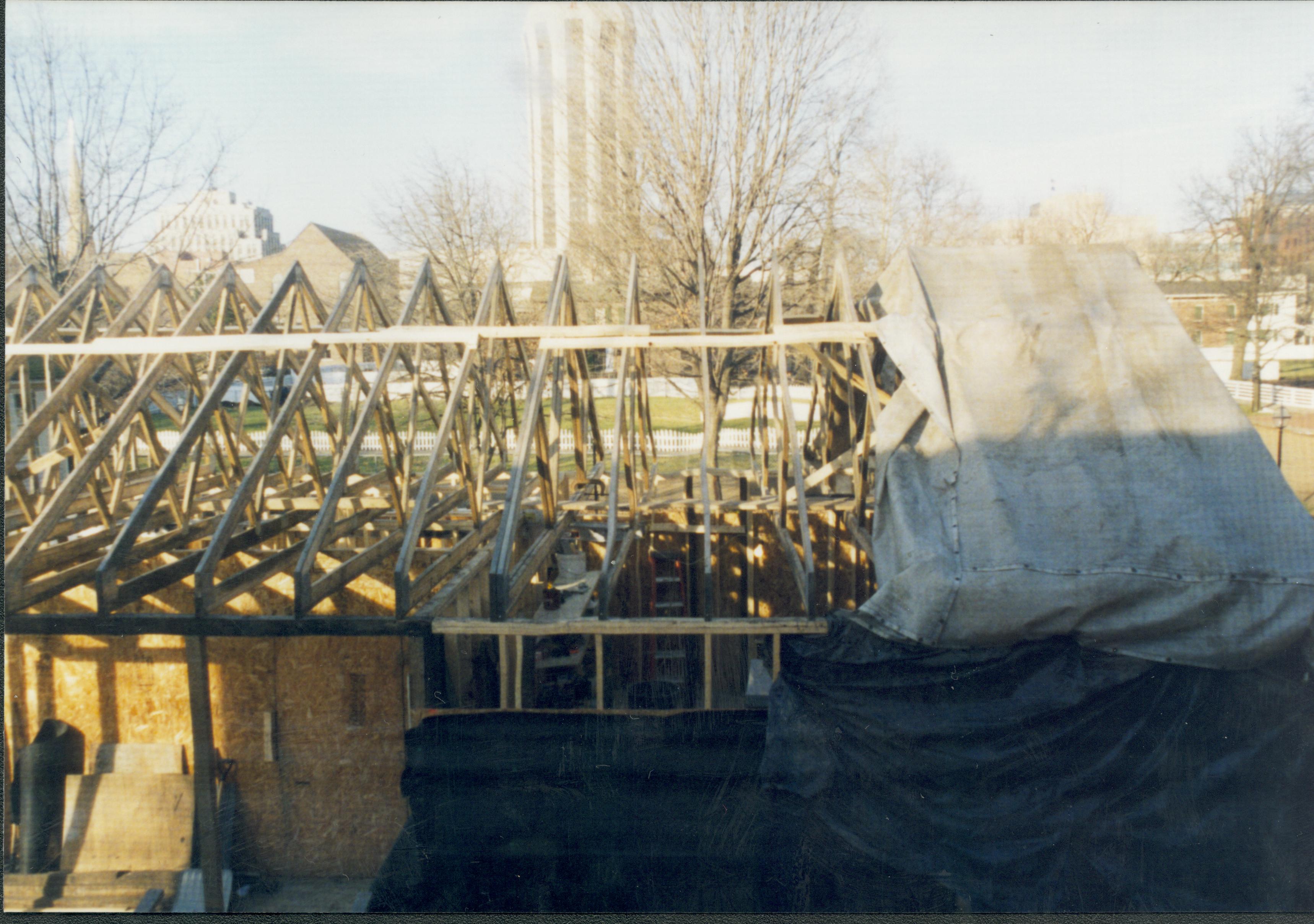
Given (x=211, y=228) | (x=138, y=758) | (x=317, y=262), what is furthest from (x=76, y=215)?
(x=317, y=262)

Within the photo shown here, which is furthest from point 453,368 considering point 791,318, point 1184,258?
point 1184,258

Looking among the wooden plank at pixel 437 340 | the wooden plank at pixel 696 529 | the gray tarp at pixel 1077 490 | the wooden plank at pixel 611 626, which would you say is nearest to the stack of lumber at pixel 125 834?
the wooden plank at pixel 611 626

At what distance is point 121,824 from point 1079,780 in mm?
7737

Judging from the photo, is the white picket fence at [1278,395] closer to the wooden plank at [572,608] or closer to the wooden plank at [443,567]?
the wooden plank at [572,608]

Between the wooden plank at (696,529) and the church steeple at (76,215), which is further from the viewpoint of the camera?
the church steeple at (76,215)

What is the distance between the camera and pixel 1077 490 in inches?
186

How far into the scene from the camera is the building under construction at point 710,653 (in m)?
4.45

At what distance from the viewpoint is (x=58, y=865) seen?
265 inches

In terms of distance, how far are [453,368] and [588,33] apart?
9.24 m

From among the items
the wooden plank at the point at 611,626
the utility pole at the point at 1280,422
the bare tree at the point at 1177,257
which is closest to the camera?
the wooden plank at the point at 611,626

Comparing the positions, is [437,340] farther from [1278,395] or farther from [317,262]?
[317,262]

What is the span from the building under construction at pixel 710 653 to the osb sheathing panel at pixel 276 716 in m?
0.03

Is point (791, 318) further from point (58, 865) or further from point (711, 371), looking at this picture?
point (58, 865)

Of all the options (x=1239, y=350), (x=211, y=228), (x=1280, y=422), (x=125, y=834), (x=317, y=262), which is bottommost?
(x=125, y=834)
